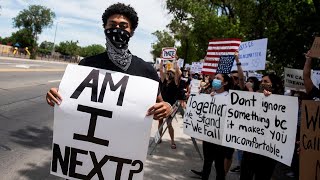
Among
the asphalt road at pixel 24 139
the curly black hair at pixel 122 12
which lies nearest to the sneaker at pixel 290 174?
the asphalt road at pixel 24 139

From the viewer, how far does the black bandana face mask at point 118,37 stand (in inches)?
119

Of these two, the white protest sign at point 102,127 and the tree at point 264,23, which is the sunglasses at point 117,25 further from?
the tree at point 264,23

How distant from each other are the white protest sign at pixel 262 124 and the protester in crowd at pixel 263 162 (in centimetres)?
10

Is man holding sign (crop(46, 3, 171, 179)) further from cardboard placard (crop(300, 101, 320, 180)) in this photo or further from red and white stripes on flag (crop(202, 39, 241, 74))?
red and white stripes on flag (crop(202, 39, 241, 74))

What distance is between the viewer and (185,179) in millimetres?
6504

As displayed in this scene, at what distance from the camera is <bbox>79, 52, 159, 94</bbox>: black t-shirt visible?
3.07 metres

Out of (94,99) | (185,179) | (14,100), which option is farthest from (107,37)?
(14,100)

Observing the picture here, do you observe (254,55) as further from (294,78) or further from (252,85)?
(294,78)

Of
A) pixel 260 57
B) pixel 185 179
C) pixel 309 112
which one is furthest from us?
pixel 260 57

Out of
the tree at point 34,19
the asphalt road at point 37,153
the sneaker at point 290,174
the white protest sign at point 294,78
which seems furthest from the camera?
the tree at point 34,19

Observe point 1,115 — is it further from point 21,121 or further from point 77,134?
point 77,134

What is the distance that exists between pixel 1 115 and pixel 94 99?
7600 millimetres

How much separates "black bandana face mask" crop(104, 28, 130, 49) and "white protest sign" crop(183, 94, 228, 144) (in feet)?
10.2

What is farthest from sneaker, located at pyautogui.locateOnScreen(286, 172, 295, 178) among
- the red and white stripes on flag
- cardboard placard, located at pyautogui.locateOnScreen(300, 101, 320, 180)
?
cardboard placard, located at pyautogui.locateOnScreen(300, 101, 320, 180)
